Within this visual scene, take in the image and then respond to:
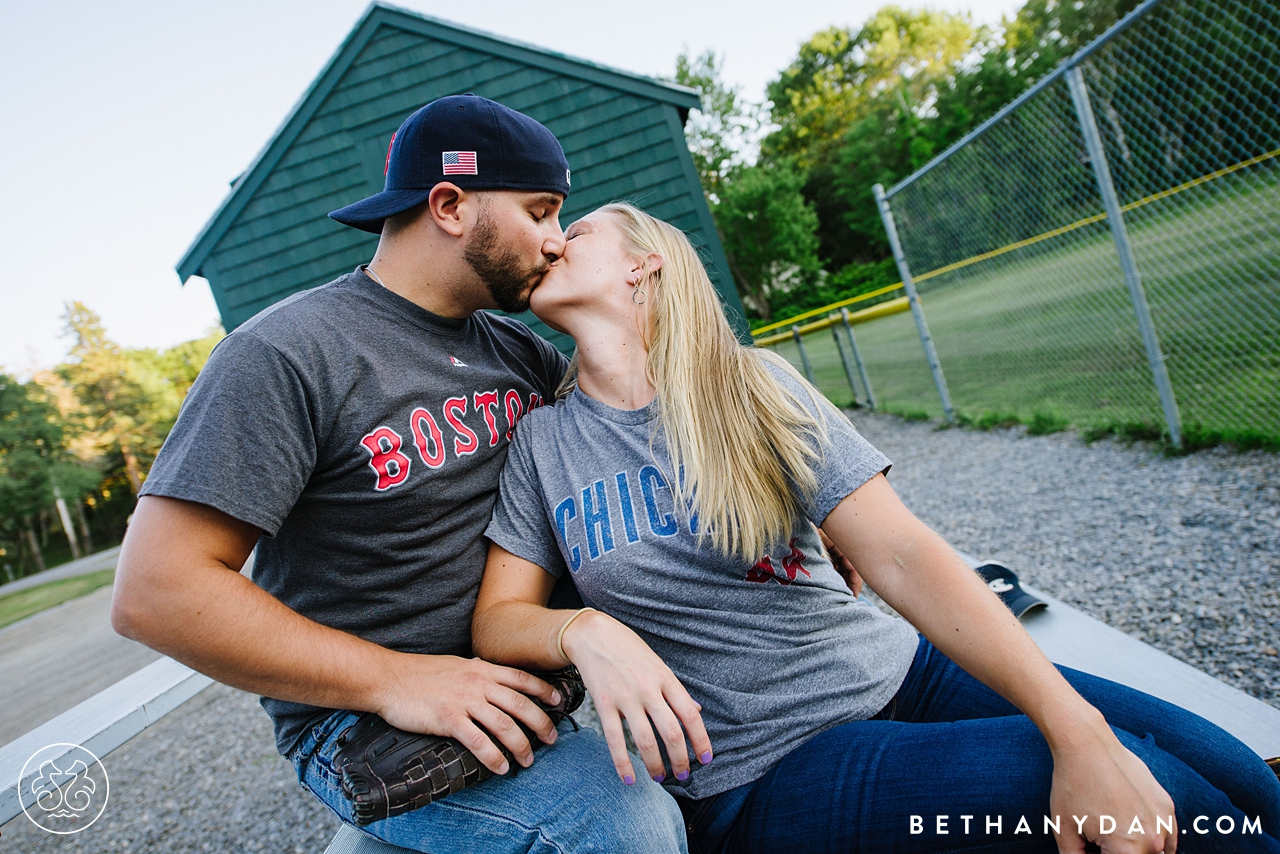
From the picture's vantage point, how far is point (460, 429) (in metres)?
1.74

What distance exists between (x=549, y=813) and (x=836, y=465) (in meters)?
0.87

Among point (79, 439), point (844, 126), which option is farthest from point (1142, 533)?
point (79, 439)

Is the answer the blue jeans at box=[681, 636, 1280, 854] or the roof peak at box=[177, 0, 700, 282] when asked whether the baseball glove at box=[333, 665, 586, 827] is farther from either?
the roof peak at box=[177, 0, 700, 282]

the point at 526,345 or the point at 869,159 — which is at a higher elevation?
the point at 869,159

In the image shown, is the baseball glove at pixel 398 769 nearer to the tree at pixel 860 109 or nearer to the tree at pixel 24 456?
the tree at pixel 860 109

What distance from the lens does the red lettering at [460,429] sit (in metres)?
1.71

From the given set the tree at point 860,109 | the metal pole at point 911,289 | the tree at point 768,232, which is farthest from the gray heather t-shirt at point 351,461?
the tree at point 860,109

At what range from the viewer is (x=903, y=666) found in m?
1.57

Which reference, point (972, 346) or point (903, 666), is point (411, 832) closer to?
point (903, 666)

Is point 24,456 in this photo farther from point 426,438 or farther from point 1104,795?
point 1104,795

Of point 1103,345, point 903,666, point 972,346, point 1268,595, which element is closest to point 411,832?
point 903,666

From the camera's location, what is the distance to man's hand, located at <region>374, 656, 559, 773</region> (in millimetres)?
1302

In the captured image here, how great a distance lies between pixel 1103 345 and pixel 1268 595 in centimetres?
540

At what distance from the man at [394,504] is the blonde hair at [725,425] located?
434 millimetres
